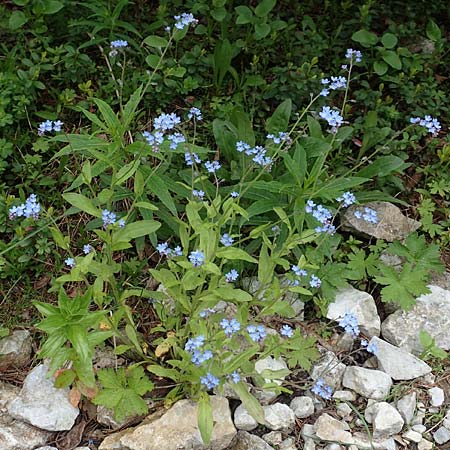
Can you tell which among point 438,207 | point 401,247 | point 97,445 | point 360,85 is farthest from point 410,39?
point 97,445

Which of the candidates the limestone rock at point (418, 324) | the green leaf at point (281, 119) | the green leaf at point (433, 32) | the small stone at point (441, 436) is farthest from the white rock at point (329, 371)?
the green leaf at point (433, 32)

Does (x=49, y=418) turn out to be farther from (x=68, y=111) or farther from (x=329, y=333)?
(x=68, y=111)

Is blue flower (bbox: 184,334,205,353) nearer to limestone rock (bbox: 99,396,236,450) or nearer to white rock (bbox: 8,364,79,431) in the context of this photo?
limestone rock (bbox: 99,396,236,450)

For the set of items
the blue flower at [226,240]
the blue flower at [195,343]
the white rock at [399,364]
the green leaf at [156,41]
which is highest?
the green leaf at [156,41]

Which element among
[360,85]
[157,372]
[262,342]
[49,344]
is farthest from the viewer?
[360,85]

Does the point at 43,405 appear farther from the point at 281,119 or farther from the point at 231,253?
the point at 281,119

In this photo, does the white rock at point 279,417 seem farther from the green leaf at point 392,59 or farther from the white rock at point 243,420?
the green leaf at point 392,59

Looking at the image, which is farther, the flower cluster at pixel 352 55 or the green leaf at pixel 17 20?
the green leaf at pixel 17 20
